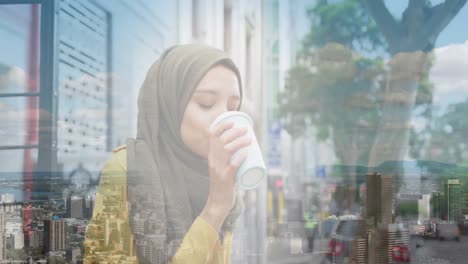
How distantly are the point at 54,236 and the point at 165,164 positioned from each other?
0.57 metres

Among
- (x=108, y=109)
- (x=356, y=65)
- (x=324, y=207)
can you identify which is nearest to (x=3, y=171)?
(x=108, y=109)

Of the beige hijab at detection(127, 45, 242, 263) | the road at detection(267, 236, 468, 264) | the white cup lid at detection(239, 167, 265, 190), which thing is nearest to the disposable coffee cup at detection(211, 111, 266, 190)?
the white cup lid at detection(239, 167, 265, 190)

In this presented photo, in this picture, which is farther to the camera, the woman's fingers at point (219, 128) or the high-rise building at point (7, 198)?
the high-rise building at point (7, 198)

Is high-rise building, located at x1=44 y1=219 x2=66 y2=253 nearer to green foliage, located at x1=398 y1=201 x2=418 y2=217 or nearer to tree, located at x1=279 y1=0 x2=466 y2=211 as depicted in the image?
tree, located at x1=279 y1=0 x2=466 y2=211

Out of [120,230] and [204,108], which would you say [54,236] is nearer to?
[120,230]

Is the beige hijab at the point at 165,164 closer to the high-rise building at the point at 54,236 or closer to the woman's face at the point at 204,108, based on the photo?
the woman's face at the point at 204,108

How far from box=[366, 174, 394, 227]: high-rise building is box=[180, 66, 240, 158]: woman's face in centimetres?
70

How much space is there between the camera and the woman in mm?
2518

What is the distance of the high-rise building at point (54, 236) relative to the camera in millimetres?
2590

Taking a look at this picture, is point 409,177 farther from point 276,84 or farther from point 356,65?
point 276,84

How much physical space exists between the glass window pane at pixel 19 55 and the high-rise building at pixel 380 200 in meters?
1.49

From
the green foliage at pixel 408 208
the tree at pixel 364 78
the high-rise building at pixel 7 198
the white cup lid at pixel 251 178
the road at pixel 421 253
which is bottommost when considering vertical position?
the road at pixel 421 253

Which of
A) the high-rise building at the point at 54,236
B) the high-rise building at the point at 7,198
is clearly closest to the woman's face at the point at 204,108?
the high-rise building at the point at 54,236

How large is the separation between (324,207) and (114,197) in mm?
884
